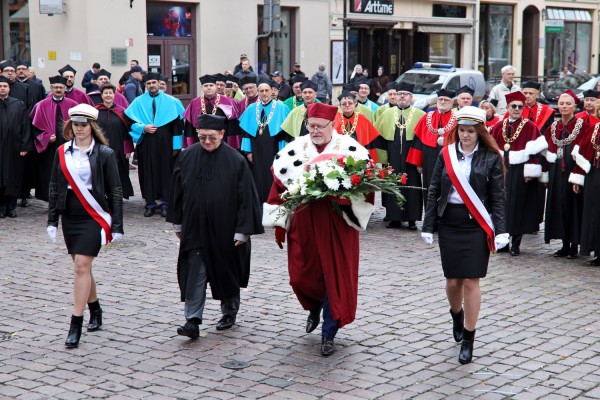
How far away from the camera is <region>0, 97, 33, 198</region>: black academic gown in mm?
14055

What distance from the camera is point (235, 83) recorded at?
17656 mm

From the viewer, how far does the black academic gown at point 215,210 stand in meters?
7.74

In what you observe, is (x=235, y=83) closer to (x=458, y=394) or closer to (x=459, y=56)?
(x=458, y=394)

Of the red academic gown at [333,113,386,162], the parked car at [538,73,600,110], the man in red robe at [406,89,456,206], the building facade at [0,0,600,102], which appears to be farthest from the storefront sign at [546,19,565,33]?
the red academic gown at [333,113,386,162]

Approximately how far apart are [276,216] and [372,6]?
27.7 metres

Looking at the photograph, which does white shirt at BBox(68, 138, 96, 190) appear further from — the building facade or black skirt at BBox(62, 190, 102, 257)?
the building facade

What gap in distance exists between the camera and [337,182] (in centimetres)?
700

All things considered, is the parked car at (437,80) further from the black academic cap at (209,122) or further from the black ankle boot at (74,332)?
the black ankle boot at (74,332)

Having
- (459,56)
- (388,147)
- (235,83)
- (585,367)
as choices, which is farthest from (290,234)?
(459,56)

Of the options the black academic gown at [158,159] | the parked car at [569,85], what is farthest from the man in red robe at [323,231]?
the parked car at [569,85]

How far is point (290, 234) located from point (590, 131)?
4657 mm

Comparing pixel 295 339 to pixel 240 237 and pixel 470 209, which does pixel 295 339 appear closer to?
pixel 240 237

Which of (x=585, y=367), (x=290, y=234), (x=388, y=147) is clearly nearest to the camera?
(x=585, y=367)

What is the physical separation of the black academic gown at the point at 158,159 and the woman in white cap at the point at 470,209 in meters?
7.59
